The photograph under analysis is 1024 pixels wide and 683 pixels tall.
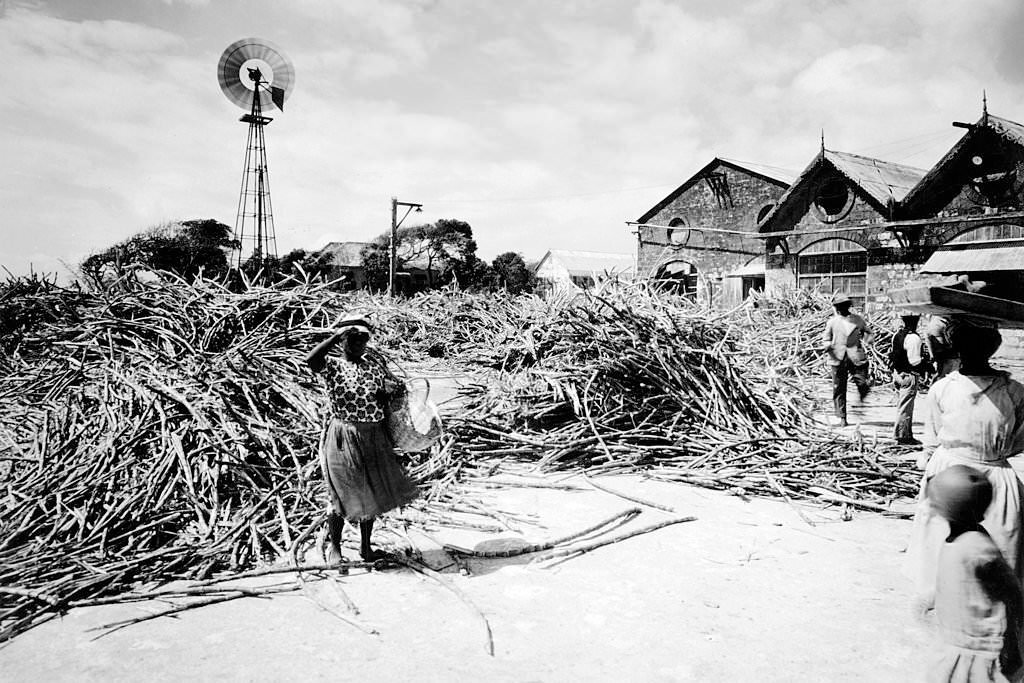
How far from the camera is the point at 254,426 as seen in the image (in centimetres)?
523

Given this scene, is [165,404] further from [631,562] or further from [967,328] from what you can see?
[967,328]

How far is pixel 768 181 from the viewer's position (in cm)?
2944

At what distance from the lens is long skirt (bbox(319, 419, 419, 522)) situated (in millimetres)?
3715

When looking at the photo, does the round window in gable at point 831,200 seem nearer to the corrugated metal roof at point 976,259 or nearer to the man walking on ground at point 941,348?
the corrugated metal roof at point 976,259

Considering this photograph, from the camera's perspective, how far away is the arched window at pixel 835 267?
73.1 feet

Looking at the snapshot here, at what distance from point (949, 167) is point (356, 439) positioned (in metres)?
21.9

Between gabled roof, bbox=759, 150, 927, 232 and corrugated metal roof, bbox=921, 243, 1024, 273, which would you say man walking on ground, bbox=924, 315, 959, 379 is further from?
gabled roof, bbox=759, 150, 927, 232

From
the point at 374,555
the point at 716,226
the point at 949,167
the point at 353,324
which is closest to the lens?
the point at 353,324

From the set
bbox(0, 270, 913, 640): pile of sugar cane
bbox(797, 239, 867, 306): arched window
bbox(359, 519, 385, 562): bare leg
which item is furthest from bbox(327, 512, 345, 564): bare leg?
bbox(797, 239, 867, 306): arched window

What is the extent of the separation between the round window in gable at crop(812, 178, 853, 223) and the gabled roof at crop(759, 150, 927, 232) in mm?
430

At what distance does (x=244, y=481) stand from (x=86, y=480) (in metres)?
1.01

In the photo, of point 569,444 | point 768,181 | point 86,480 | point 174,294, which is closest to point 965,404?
point 569,444

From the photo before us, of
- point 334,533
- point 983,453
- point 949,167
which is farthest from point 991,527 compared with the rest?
point 949,167

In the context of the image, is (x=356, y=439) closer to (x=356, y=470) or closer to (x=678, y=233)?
(x=356, y=470)
